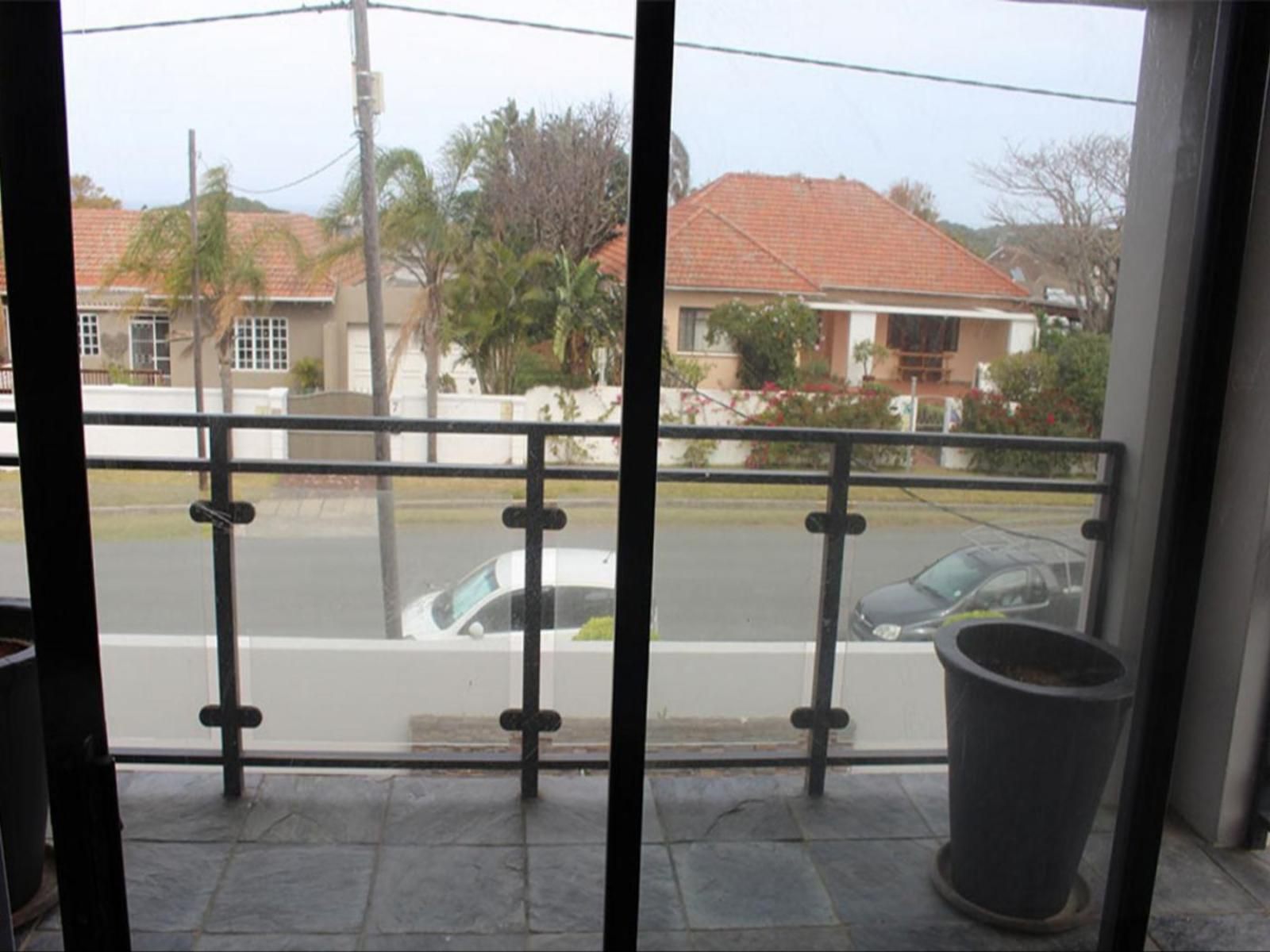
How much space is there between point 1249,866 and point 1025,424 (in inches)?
41.0

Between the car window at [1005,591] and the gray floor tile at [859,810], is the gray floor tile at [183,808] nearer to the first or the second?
the gray floor tile at [859,810]

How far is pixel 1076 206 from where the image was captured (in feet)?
5.32

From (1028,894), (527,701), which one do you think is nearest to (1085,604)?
(1028,894)

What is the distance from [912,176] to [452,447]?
0.95 meters

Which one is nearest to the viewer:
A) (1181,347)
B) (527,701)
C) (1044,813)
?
(1181,347)

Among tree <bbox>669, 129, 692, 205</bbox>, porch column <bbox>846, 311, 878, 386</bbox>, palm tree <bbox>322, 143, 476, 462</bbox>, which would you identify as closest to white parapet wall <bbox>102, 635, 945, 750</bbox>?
porch column <bbox>846, 311, 878, 386</bbox>

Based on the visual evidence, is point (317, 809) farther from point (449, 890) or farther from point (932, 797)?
point (932, 797)

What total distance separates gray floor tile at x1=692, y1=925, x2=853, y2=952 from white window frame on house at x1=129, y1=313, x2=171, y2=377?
1.39m

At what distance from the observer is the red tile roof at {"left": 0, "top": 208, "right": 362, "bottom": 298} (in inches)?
57.4

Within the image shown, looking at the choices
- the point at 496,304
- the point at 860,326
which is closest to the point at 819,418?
the point at 860,326

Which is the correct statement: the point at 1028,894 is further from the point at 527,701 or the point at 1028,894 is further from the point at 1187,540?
the point at 527,701

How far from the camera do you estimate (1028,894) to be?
1.79 meters

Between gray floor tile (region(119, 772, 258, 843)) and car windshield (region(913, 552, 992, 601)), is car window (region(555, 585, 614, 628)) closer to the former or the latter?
car windshield (region(913, 552, 992, 601))

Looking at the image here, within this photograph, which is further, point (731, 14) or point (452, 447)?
point (452, 447)
